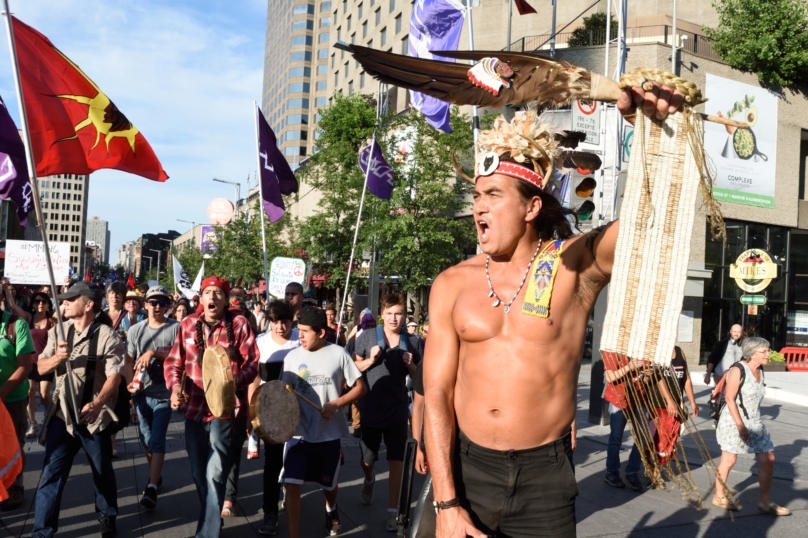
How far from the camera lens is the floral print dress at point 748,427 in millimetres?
6871

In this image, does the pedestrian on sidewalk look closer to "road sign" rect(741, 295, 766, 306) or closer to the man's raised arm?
the man's raised arm

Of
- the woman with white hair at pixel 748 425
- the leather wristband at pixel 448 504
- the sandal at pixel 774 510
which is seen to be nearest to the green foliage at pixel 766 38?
the woman with white hair at pixel 748 425

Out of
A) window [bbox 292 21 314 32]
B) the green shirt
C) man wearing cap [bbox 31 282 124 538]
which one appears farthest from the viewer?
window [bbox 292 21 314 32]

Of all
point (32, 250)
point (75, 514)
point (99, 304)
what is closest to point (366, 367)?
point (99, 304)

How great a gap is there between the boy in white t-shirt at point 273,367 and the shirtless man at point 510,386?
329cm

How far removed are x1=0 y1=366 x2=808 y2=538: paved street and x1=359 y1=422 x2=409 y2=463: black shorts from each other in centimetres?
53

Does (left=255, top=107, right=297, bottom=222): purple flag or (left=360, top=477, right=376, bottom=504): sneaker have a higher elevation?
(left=255, top=107, right=297, bottom=222): purple flag

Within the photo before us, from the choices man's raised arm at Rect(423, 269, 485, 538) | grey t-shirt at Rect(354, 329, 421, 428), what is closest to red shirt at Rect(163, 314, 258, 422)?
grey t-shirt at Rect(354, 329, 421, 428)

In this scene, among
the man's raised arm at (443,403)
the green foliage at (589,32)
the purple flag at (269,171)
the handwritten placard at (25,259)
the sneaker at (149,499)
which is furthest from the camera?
the green foliage at (589,32)

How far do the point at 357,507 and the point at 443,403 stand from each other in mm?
4292

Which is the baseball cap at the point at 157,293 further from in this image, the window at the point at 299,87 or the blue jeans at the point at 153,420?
the window at the point at 299,87

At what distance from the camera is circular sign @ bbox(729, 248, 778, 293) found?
76.0 feet

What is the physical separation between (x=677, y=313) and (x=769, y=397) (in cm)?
1681

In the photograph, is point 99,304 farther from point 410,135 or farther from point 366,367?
point 410,135
